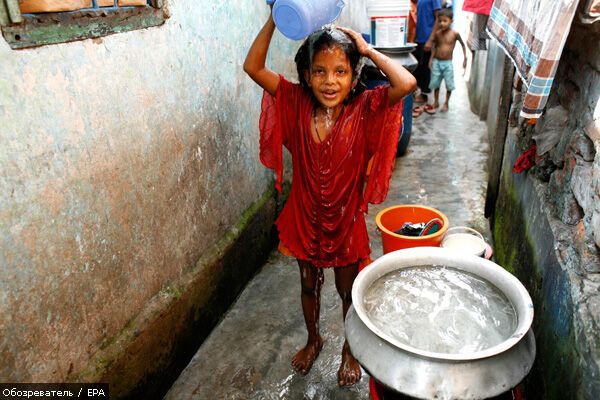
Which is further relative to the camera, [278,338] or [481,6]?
[481,6]

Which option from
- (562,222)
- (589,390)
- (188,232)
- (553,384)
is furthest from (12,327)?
(562,222)

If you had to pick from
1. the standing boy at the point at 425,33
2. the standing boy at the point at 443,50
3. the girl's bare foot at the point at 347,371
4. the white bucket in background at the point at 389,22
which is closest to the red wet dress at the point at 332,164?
the girl's bare foot at the point at 347,371

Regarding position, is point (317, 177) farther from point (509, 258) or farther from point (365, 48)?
point (509, 258)

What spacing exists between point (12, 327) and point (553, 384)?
2.30 meters

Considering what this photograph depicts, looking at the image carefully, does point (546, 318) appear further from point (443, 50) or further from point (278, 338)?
point (443, 50)

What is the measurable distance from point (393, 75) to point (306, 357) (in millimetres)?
1824

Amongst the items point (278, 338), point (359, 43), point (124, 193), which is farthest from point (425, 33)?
point (124, 193)

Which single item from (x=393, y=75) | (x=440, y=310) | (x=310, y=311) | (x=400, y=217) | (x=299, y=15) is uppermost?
(x=299, y=15)

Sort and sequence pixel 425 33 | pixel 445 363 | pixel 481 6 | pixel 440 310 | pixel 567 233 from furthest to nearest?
1. pixel 425 33
2. pixel 481 6
3. pixel 567 233
4. pixel 440 310
5. pixel 445 363

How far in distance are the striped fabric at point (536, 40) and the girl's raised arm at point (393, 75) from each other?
51 centimetres

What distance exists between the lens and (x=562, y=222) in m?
2.33

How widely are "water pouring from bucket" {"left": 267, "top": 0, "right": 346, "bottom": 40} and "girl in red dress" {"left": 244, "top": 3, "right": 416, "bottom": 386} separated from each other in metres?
0.14

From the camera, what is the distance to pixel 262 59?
91.8 inches

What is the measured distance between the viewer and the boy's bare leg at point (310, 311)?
108 inches
